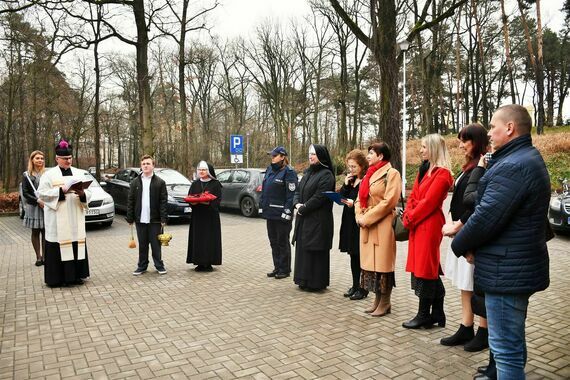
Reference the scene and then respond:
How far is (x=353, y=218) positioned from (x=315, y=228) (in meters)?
0.60

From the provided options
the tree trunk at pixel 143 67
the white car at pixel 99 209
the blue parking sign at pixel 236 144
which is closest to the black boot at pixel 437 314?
the white car at pixel 99 209

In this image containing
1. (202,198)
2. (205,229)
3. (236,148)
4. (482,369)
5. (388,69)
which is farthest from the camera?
(236,148)

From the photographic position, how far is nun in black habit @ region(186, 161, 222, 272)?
7633 mm

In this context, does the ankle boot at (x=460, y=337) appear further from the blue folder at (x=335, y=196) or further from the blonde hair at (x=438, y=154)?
the blue folder at (x=335, y=196)

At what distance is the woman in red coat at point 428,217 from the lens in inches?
175

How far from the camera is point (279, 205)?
7.30m

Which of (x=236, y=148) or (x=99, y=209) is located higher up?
(x=236, y=148)

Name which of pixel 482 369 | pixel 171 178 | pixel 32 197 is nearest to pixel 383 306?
pixel 482 369

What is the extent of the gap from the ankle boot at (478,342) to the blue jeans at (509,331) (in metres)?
1.33

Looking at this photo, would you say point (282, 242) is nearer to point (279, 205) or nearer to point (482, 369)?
point (279, 205)

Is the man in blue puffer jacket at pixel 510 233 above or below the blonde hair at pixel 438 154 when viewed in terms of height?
below

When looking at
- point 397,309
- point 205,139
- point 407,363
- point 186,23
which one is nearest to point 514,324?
point 407,363

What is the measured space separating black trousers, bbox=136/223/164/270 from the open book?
1.19 m

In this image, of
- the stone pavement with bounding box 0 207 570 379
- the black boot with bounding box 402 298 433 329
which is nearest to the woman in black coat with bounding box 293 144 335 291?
the stone pavement with bounding box 0 207 570 379
